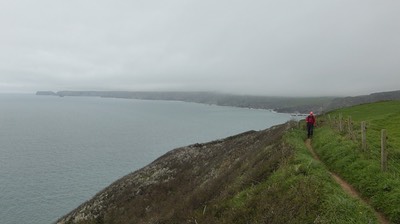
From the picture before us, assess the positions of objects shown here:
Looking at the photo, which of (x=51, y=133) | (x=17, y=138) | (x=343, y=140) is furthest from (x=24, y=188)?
(x=51, y=133)

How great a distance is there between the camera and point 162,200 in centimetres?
3581

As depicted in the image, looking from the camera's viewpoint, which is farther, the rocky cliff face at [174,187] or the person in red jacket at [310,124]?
the person in red jacket at [310,124]

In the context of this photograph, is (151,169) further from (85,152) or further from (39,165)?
(85,152)

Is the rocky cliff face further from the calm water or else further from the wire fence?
the calm water

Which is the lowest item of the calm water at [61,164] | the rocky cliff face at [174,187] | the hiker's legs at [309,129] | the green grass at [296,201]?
the calm water at [61,164]

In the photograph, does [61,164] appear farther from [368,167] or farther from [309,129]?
[368,167]

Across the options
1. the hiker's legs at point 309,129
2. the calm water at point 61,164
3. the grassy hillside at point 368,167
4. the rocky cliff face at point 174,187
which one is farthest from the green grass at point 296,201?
the calm water at point 61,164

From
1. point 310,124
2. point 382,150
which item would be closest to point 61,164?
point 310,124

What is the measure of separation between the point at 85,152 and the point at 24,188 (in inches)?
1444

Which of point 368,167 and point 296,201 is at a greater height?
point 368,167

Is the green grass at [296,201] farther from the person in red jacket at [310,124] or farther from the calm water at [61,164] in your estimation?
the calm water at [61,164]

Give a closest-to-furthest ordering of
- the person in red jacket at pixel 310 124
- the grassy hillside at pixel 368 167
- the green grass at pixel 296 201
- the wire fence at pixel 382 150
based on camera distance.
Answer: the green grass at pixel 296 201
the grassy hillside at pixel 368 167
the wire fence at pixel 382 150
the person in red jacket at pixel 310 124

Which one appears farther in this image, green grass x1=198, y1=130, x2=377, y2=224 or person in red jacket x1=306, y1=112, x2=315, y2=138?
person in red jacket x1=306, y1=112, x2=315, y2=138

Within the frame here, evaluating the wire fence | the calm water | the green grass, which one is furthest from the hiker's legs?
the calm water
